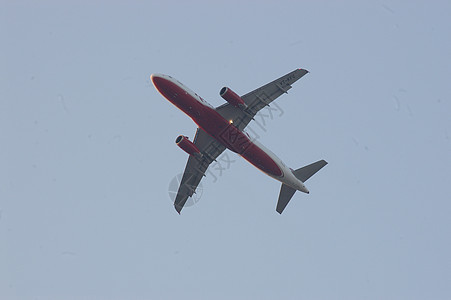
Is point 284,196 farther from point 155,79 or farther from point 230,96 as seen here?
point 155,79

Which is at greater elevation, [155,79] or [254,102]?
[155,79]

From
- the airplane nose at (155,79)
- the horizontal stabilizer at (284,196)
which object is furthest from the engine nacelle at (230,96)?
the horizontal stabilizer at (284,196)

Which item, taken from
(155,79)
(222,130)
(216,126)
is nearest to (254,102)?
(222,130)

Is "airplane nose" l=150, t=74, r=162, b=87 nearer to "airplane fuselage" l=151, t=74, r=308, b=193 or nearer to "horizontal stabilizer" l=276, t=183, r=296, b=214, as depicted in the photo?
"airplane fuselage" l=151, t=74, r=308, b=193

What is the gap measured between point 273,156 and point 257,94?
739 centimetres

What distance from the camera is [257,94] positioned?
66125 millimetres

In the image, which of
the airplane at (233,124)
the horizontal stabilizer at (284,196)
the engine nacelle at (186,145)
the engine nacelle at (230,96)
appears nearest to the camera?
the airplane at (233,124)

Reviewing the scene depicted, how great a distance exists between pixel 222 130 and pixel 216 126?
0.88 m

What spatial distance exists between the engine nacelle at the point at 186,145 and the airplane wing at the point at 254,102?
16.7 ft

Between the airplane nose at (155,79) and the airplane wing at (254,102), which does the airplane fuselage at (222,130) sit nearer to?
the airplane nose at (155,79)

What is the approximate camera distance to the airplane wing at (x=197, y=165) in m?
70.7

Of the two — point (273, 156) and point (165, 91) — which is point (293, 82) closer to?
point (273, 156)

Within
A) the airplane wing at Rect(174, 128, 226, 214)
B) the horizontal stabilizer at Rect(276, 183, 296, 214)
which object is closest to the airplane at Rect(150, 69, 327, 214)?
the airplane wing at Rect(174, 128, 226, 214)

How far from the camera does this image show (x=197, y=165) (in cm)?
7362
